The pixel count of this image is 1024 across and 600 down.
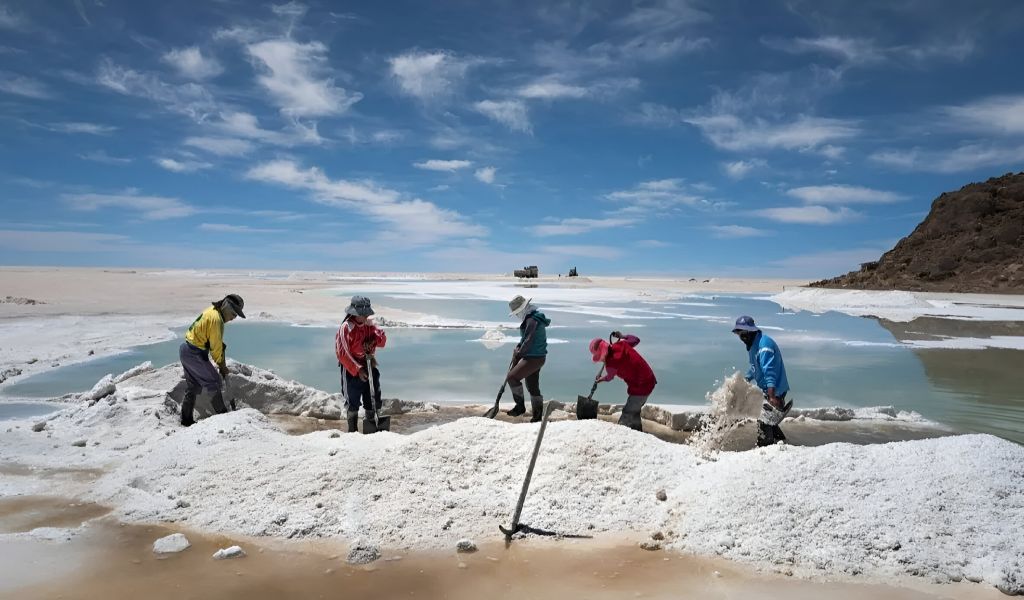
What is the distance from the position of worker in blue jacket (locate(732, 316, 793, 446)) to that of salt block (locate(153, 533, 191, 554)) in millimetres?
4444

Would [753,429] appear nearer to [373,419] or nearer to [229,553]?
[373,419]

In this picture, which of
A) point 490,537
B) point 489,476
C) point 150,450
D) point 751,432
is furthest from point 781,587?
point 150,450

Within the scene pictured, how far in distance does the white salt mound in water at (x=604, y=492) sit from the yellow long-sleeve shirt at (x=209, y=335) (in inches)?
43.4

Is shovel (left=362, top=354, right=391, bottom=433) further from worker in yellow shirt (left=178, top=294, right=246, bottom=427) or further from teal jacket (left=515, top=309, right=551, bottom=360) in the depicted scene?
teal jacket (left=515, top=309, right=551, bottom=360)

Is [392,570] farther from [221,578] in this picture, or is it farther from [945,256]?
[945,256]

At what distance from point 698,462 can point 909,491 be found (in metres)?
1.31

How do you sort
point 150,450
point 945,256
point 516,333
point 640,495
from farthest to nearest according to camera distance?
1. point 945,256
2. point 516,333
3. point 150,450
4. point 640,495

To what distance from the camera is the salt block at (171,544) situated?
142 inches

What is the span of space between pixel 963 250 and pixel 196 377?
41.9 metres

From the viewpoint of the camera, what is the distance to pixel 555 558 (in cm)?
359

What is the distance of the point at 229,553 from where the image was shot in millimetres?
3527

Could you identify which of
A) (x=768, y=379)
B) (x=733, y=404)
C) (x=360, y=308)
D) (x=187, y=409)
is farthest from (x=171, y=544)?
(x=768, y=379)

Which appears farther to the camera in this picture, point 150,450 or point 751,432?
point 751,432

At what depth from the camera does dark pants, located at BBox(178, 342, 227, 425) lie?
633cm
